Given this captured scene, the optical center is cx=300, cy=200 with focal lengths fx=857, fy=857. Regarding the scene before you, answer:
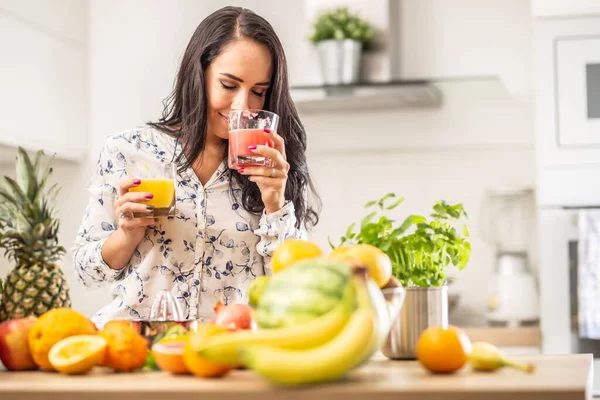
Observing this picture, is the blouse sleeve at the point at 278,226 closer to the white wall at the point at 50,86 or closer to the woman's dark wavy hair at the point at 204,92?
the woman's dark wavy hair at the point at 204,92

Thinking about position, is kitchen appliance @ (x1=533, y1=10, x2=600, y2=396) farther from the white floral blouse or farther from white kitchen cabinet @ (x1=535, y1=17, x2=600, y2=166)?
the white floral blouse

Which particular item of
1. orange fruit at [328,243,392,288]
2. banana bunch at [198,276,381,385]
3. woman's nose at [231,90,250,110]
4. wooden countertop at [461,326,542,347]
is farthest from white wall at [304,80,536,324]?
banana bunch at [198,276,381,385]

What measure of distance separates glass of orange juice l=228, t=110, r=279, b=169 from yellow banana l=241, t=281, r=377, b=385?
0.71 metres

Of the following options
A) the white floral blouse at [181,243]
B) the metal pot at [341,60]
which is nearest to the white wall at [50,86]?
the metal pot at [341,60]

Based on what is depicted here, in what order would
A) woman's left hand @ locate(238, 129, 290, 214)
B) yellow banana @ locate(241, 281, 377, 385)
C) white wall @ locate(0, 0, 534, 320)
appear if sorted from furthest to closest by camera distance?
white wall @ locate(0, 0, 534, 320)
woman's left hand @ locate(238, 129, 290, 214)
yellow banana @ locate(241, 281, 377, 385)

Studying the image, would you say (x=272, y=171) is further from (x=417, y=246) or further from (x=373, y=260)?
(x=373, y=260)

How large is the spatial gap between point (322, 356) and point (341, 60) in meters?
3.14

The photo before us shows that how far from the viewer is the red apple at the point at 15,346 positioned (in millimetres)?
1237

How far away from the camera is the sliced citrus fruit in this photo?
1154 mm

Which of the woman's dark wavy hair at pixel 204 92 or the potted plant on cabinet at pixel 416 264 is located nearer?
the potted plant on cabinet at pixel 416 264

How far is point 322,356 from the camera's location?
38.0 inches

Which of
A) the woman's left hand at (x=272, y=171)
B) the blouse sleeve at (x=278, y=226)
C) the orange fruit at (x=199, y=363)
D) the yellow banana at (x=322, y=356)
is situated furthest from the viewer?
the blouse sleeve at (x=278, y=226)

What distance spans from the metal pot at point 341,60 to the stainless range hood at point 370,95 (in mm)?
86

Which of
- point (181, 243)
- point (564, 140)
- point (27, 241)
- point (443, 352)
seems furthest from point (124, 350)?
point (564, 140)
